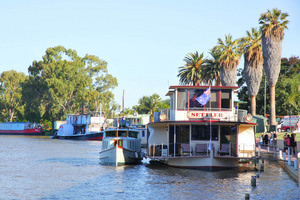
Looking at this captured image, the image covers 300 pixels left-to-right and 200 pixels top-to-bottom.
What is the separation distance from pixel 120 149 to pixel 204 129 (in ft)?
25.6

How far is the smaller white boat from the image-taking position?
113ft

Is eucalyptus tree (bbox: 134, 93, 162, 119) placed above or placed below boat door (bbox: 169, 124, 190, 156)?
above

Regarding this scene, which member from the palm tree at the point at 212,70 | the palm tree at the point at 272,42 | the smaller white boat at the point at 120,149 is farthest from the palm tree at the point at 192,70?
the smaller white boat at the point at 120,149

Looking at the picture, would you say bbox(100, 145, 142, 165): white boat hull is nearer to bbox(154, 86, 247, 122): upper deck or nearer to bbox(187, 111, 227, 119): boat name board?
bbox(154, 86, 247, 122): upper deck

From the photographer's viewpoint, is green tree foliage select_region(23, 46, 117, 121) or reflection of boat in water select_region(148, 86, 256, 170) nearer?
reflection of boat in water select_region(148, 86, 256, 170)

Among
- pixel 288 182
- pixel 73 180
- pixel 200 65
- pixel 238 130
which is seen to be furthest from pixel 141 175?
pixel 200 65

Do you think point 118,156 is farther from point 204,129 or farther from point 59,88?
point 59,88

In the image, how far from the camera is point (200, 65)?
7675 cm

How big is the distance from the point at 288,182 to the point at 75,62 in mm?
89997

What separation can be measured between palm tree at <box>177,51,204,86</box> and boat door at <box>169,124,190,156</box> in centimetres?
4507

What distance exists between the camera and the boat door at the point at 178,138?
1202 inches

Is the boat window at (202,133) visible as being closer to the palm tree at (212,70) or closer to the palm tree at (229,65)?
the palm tree at (229,65)

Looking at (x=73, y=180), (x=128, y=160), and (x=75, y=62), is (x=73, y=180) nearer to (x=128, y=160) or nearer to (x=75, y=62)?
(x=128, y=160)

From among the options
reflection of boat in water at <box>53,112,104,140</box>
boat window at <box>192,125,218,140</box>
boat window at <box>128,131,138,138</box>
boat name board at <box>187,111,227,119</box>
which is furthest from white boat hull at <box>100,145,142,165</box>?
reflection of boat in water at <box>53,112,104,140</box>
